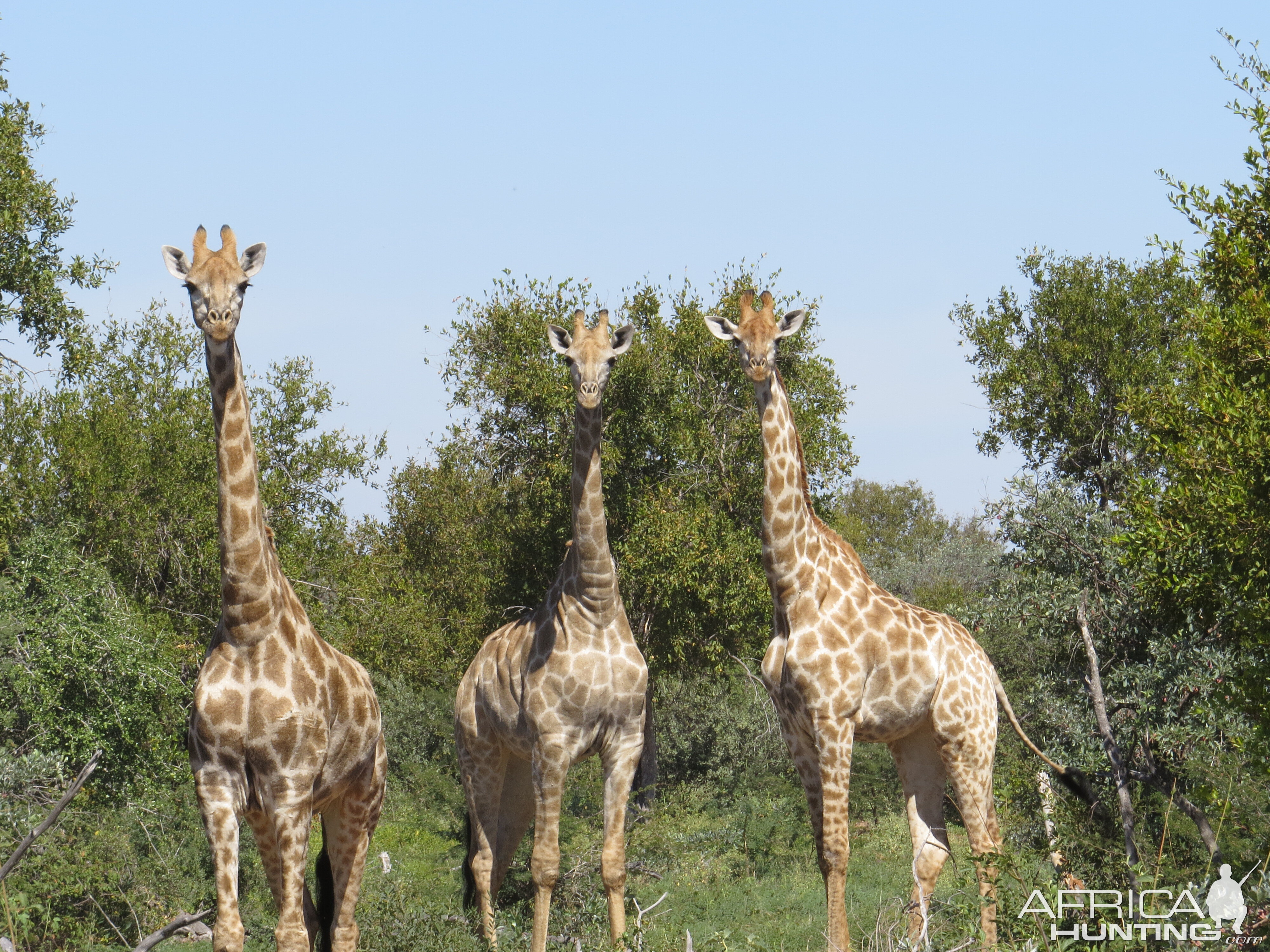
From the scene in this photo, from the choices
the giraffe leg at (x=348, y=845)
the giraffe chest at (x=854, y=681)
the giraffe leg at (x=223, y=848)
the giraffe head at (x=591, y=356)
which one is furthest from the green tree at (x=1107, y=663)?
the giraffe leg at (x=223, y=848)

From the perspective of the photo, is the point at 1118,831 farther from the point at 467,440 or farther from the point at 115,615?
the point at 467,440

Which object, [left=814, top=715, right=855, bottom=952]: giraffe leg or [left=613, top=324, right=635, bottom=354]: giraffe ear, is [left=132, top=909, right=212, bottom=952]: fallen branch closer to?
[left=814, top=715, right=855, bottom=952]: giraffe leg

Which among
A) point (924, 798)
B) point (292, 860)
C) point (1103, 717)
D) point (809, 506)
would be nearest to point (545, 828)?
Result: point (292, 860)

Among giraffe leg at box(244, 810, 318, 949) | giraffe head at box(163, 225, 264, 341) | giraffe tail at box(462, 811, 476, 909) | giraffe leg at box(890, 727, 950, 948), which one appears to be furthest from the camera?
giraffe tail at box(462, 811, 476, 909)

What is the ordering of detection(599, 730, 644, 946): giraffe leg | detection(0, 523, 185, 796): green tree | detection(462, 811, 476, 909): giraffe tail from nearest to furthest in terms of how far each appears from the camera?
detection(599, 730, 644, 946): giraffe leg → detection(462, 811, 476, 909): giraffe tail → detection(0, 523, 185, 796): green tree

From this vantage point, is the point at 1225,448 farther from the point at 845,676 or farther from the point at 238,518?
the point at 238,518

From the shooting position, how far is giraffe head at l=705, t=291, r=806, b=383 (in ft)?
28.9

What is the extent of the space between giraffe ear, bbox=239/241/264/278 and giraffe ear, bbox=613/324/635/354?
280 cm

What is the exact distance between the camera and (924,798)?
31.3 feet

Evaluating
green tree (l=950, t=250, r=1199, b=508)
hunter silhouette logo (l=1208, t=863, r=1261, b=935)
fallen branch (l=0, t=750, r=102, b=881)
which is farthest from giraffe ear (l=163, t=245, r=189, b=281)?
green tree (l=950, t=250, r=1199, b=508)

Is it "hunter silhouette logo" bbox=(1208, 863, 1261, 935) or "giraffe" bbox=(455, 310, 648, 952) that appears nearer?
"hunter silhouette logo" bbox=(1208, 863, 1261, 935)

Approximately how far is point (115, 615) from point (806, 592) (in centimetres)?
804

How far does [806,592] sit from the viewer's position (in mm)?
9055

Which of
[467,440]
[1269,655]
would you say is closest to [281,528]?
[467,440]
